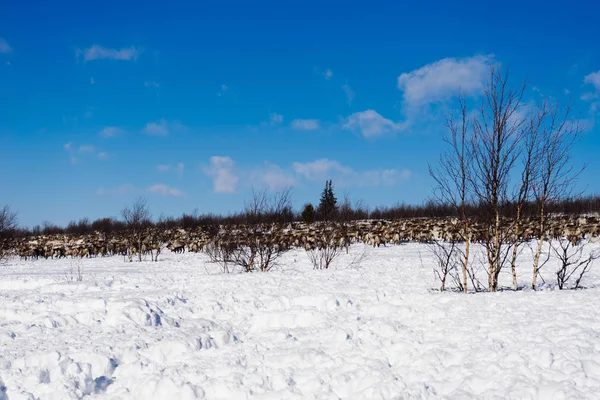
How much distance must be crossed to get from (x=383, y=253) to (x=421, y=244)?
5.01m

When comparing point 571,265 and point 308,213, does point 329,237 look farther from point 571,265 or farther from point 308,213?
point 308,213

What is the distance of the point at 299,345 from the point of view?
6.02 m

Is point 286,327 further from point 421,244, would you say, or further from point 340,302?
point 421,244

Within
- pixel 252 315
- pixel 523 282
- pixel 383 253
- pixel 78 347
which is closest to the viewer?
pixel 78 347

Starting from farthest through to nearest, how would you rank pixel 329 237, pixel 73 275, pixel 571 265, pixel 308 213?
1. pixel 308 213
2. pixel 329 237
3. pixel 571 265
4. pixel 73 275

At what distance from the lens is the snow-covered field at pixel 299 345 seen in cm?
470

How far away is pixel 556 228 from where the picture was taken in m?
25.1

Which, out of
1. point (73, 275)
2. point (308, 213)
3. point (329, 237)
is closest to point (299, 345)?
point (73, 275)

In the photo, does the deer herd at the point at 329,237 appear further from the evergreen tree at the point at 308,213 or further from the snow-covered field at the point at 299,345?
the snow-covered field at the point at 299,345

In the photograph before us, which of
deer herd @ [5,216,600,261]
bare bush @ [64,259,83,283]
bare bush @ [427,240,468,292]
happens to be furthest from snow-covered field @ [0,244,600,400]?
deer herd @ [5,216,600,261]

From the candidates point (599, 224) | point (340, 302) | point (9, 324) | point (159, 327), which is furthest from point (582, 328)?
point (599, 224)

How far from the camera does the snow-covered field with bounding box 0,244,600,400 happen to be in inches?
185

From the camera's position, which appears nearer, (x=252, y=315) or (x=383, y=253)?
(x=252, y=315)

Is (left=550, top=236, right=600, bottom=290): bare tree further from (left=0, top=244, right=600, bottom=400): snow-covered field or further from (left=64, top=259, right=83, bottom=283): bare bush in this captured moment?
(left=64, top=259, right=83, bottom=283): bare bush
